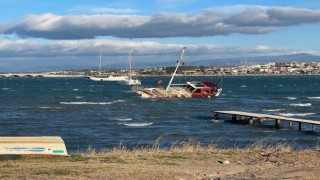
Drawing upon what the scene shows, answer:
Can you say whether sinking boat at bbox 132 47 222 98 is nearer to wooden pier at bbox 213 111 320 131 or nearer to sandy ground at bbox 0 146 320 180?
wooden pier at bbox 213 111 320 131

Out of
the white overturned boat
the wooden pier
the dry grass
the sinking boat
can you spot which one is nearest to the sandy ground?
the dry grass

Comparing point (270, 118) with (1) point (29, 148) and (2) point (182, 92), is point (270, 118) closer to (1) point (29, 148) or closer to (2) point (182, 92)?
(1) point (29, 148)

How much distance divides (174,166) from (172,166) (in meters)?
0.05

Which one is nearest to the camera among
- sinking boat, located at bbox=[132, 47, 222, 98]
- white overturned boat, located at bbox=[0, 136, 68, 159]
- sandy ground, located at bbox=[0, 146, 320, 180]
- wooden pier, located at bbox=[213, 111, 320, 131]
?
sandy ground, located at bbox=[0, 146, 320, 180]

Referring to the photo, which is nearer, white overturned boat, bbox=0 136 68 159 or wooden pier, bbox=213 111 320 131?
white overturned boat, bbox=0 136 68 159

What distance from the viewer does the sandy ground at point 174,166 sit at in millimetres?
13180

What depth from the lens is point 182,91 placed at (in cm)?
8356

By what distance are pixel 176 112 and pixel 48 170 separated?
4138cm

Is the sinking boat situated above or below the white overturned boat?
below

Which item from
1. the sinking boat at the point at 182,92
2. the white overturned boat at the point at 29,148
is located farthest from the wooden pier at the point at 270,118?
the sinking boat at the point at 182,92

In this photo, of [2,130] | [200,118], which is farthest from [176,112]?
[2,130]

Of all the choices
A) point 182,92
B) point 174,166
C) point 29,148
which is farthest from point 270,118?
point 182,92

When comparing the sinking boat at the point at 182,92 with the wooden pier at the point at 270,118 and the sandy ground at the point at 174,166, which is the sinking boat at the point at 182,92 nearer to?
the wooden pier at the point at 270,118

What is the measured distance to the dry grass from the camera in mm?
13188
